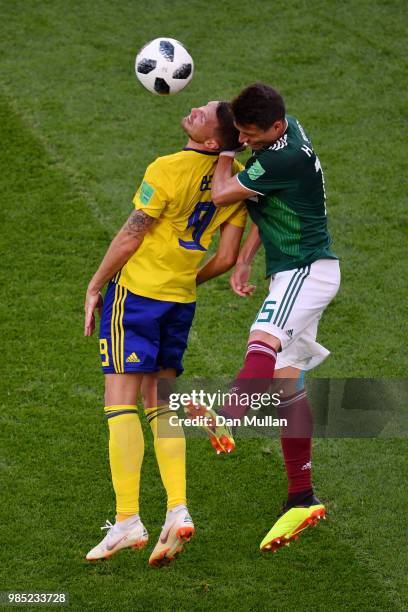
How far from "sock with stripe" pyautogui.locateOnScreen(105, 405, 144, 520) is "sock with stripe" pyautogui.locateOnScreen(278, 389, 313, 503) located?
83cm

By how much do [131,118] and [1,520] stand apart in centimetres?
552

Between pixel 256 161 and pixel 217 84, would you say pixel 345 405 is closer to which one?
pixel 256 161

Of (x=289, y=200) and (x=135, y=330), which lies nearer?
(x=289, y=200)

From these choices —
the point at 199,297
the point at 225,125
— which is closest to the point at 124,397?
the point at 225,125

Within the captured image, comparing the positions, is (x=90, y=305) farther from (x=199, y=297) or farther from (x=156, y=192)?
(x=199, y=297)

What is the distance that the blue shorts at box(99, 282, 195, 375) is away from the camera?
604cm

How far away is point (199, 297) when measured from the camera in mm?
9188

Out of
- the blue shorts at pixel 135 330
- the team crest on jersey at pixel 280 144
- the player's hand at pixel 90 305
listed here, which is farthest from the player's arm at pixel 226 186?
the player's hand at pixel 90 305

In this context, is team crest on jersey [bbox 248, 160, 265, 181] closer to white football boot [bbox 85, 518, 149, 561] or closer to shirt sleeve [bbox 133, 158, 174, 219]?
shirt sleeve [bbox 133, 158, 174, 219]

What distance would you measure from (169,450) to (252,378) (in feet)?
2.50

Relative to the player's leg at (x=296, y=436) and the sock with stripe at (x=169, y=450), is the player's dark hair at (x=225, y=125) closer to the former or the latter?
the player's leg at (x=296, y=436)

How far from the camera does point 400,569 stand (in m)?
6.60

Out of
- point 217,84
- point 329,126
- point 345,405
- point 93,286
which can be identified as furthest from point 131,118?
point 93,286

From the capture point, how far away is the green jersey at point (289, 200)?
586 cm
